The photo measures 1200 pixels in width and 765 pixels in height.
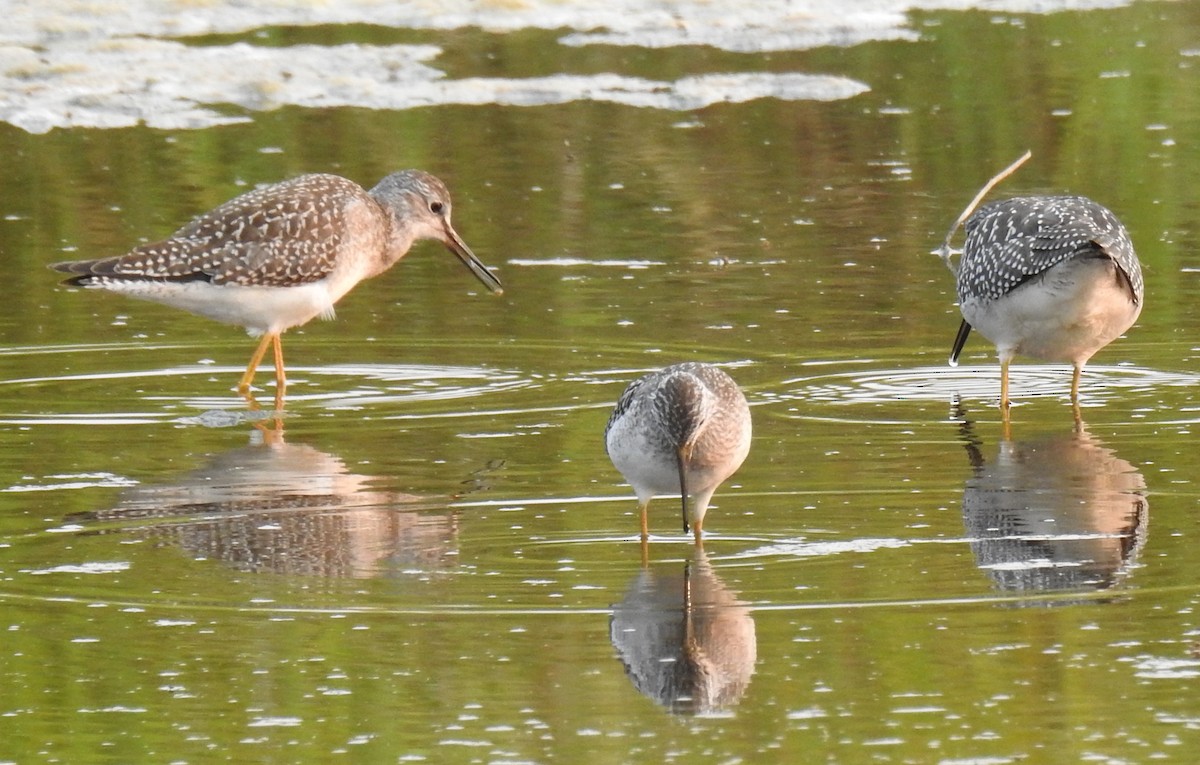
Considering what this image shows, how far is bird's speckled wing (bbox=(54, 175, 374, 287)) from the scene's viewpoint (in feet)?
35.9

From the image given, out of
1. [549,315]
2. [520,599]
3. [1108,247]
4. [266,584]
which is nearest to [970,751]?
[520,599]

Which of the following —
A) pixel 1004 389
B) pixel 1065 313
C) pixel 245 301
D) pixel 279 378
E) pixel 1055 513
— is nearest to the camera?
pixel 1055 513

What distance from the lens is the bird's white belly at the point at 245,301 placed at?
11.0m

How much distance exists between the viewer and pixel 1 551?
302 inches

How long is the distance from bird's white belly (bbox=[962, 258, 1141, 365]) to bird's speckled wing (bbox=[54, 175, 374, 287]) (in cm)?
336

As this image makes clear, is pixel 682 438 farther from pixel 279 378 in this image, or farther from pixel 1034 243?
pixel 279 378

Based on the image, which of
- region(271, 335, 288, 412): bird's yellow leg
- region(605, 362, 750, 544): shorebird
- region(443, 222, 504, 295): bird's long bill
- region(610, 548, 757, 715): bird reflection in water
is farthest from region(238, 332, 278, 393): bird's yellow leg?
region(610, 548, 757, 715): bird reflection in water

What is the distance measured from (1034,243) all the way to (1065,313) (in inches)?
13.5

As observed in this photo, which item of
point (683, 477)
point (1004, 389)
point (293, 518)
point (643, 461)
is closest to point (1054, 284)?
point (1004, 389)

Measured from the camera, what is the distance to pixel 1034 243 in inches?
386

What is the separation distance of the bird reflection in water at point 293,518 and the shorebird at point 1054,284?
2.62 m

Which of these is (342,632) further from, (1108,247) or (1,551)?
(1108,247)

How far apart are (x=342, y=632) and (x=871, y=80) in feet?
40.8

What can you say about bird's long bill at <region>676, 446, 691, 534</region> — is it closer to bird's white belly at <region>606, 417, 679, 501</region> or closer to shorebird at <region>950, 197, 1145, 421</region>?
bird's white belly at <region>606, 417, 679, 501</region>
